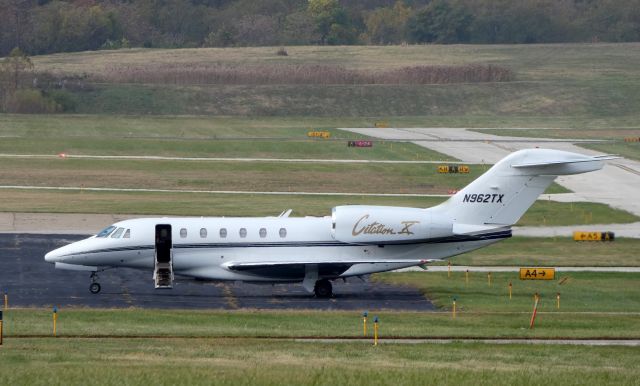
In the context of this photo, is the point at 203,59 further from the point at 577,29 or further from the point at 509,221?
the point at 509,221

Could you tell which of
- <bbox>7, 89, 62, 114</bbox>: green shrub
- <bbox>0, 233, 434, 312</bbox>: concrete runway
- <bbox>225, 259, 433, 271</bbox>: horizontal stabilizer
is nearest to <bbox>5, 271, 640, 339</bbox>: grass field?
<bbox>0, 233, 434, 312</bbox>: concrete runway

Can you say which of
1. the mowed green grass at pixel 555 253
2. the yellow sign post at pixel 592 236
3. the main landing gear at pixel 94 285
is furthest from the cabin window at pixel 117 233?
the yellow sign post at pixel 592 236

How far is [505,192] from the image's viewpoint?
3956 cm

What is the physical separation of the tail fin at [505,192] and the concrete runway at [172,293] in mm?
3070

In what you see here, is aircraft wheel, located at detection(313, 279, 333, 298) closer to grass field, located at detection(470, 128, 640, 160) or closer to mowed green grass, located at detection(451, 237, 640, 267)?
mowed green grass, located at detection(451, 237, 640, 267)

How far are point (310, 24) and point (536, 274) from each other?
478 ft

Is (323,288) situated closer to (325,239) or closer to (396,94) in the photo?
(325,239)

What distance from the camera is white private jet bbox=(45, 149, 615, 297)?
3906 cm

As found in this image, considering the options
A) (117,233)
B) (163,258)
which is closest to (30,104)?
(117,233)

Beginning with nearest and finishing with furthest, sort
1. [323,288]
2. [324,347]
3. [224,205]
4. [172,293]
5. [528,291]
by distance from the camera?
[324,347] → [323,288] → [172,293] → [528,291] → [224,205]

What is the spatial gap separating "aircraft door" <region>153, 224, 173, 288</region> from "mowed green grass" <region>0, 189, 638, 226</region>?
763 inches

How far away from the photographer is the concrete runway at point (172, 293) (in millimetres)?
37781

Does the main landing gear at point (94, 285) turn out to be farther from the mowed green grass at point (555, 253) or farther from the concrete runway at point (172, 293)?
the mowed green grass at point (555, 253)

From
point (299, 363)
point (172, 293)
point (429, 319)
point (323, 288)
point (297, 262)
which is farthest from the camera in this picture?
point (172, 293)
